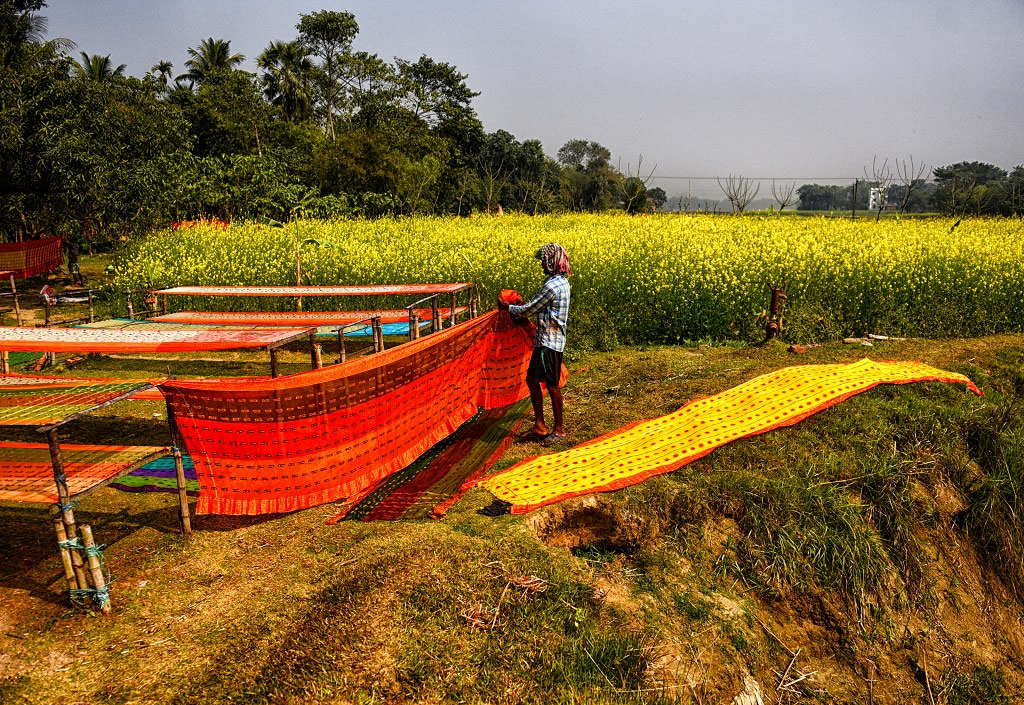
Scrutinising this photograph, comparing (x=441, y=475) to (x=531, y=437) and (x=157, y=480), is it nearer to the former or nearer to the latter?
(x=531, y=437)

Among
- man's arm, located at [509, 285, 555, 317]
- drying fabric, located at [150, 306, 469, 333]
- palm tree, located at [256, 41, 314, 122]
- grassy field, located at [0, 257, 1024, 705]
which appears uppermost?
palm tree, located at [256, 41, 314, 122]

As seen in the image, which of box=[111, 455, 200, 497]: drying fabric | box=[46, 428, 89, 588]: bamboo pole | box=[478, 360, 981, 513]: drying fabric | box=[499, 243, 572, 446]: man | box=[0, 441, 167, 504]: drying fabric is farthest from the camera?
box=[499, 243, 572, 446]: man

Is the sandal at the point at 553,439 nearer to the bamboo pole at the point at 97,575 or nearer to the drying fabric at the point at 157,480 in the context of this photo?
the drying fabric at the point at 157,480

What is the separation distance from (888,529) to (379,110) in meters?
34.4

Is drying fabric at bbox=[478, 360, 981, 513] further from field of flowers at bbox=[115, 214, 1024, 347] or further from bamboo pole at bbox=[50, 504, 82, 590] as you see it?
field of flowers at bbox=[115, 214, 1024, 347]

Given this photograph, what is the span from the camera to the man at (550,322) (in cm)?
510

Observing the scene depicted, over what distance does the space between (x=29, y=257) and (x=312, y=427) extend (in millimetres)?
13292

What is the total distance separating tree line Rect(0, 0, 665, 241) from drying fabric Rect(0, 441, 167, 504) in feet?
35.2

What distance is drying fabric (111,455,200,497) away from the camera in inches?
180

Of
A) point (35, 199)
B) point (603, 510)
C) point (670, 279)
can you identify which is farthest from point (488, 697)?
point (35, 199)

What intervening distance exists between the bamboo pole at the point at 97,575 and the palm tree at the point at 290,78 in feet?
129

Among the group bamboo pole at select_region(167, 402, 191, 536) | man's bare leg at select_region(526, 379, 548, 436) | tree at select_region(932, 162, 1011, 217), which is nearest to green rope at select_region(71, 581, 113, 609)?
bamboo pole at select_region(167, 402, 191, 536)

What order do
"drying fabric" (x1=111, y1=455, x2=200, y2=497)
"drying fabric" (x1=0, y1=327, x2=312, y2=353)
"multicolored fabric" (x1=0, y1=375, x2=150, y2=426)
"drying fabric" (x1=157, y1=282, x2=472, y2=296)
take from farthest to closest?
"drying fabric" (x1=157, y1=282, x2=472, y2=296), "drying fabric" (x1=0, y1=327, x2=312, y2=353), "drying fabric" (x1=111, y1=455, x2=200, y2=497), "multicolored fabric" (x1=0, y1=375, x2=150, y2=426)

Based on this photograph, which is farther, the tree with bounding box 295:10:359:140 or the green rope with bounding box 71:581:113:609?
the tree with bounding box 295:10:359:140
